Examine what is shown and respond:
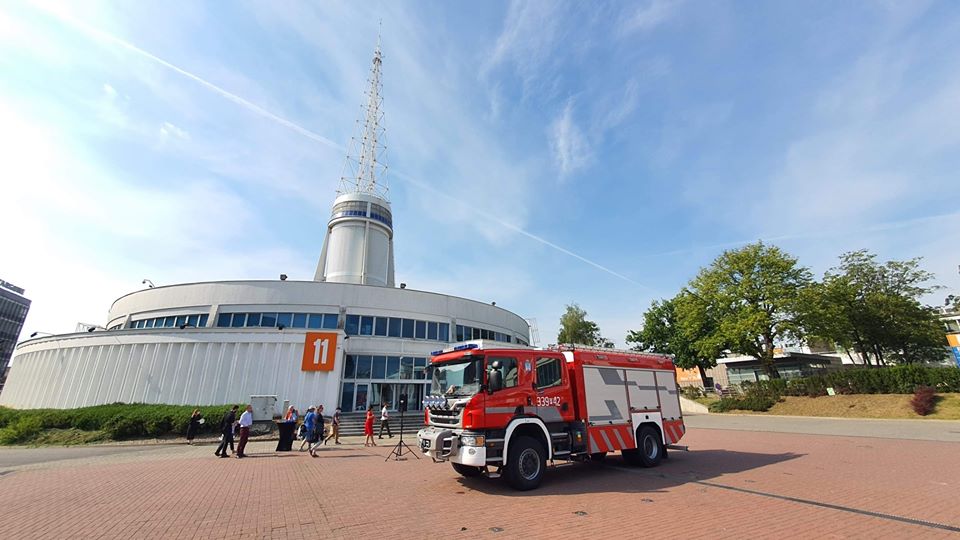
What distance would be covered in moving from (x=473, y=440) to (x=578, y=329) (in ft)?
158

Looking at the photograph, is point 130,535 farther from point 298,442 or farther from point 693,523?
point 298,442

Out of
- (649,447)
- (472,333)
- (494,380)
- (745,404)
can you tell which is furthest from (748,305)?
(494,380)

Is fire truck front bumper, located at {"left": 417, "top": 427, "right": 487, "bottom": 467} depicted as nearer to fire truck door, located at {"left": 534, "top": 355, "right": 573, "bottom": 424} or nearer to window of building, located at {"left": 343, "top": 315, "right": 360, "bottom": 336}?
fire truck door, located at {"left": 534, "top": 355, "right": 573, "bottom": 424}

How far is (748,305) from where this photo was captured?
111ft

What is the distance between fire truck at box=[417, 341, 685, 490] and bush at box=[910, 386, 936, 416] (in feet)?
71.1

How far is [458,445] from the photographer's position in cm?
862

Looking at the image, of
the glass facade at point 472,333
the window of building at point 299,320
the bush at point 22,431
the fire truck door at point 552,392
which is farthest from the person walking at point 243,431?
the glass facade at point 472,333

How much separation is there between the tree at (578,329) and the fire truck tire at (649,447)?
42195 mm

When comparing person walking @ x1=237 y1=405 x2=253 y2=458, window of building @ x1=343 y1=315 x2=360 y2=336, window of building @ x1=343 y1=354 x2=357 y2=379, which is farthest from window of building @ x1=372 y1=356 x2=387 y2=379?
person walking @ x1=237 y1=405 x2=253 y2=458

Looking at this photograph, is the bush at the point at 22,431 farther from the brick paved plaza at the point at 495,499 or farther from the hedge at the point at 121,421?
the brick paved plaza at the point at 495,499

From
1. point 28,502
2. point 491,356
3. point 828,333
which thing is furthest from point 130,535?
point 828,333

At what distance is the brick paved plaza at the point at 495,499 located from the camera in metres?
5.85

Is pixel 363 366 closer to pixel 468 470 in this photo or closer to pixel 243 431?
pixel 243 431

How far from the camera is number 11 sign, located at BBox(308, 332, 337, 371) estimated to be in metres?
23.5
